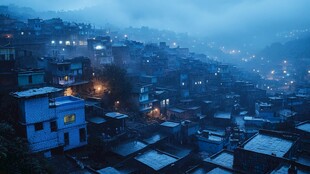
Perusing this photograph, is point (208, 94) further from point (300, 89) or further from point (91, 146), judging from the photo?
point (91, 146)

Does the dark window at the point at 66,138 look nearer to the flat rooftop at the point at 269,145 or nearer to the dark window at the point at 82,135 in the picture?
the dark window at the point at 82,135

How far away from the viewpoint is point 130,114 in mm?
45562

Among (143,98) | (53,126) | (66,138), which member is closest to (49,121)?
(53,126)

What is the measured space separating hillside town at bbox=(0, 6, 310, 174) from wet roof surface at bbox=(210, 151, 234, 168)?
12 cm

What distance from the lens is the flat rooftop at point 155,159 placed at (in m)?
29.6

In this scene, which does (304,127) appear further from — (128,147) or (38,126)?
(38,126)

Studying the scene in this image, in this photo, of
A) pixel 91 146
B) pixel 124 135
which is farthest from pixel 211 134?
Answer: pixel 91 146

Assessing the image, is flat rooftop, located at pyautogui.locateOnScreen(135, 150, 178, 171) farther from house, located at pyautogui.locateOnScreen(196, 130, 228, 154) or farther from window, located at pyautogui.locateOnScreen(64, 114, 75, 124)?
house, located at pyautogui.locateOnScreen(196, 130, 228, 154)

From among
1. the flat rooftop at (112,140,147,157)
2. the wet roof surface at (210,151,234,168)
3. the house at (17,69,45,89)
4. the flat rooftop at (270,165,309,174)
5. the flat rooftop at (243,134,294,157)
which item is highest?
the house at (17,69,45,89)

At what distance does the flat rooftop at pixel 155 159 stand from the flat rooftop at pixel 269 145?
9277mm

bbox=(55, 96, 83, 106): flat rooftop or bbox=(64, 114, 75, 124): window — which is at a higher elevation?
bbox=(55, 96, 83, 106): flat rooftop

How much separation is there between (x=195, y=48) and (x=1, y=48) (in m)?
145

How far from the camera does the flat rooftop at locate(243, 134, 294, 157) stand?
85.0 feet

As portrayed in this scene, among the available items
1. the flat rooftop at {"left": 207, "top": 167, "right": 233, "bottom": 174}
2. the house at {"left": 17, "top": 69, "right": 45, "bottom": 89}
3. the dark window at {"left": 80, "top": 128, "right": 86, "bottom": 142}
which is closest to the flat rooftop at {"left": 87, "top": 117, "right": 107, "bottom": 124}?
the dark window at {"left": 80, "top": 128, "right": 86, "bottom": 142}
